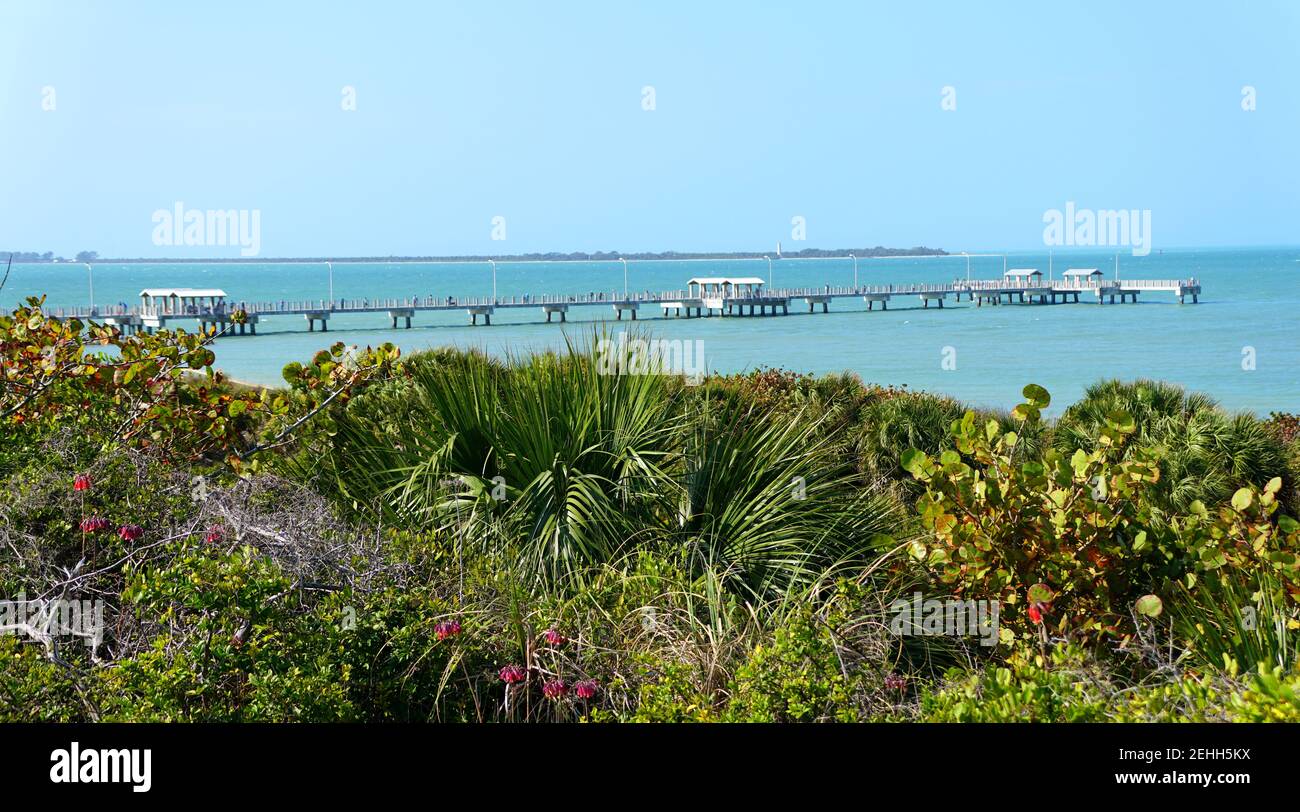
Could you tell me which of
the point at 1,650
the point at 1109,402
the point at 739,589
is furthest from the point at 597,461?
the point at 1109,402

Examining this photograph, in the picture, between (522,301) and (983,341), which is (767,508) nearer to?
(983,341)

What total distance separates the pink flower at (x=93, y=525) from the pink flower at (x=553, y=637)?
2053 mm

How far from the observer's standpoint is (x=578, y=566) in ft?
18.8

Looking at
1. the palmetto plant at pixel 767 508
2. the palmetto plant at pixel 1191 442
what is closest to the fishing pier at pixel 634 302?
the palmetto plant at pixel 1191 442

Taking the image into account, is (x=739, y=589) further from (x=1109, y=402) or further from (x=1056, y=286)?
(x=1056, y=286)

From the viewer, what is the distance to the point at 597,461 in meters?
6.19

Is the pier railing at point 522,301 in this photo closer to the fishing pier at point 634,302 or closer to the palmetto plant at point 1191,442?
the fishing pier at point 634,302

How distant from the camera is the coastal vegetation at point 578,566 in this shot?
4.27 m

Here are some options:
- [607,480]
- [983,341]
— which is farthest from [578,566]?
[983,341]

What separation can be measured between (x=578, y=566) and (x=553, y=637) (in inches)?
34.7

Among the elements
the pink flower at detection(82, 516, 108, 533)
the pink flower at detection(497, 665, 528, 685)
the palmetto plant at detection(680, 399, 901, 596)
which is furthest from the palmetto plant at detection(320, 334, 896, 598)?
the pink flower at detection(82, 516, 108, 533)

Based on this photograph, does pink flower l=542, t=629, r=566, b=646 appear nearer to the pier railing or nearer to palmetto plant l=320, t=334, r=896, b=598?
palmetto plant l=320, t=334, r=896, b=598

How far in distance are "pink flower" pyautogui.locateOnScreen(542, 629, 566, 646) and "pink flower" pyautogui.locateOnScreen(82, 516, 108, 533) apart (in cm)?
205
